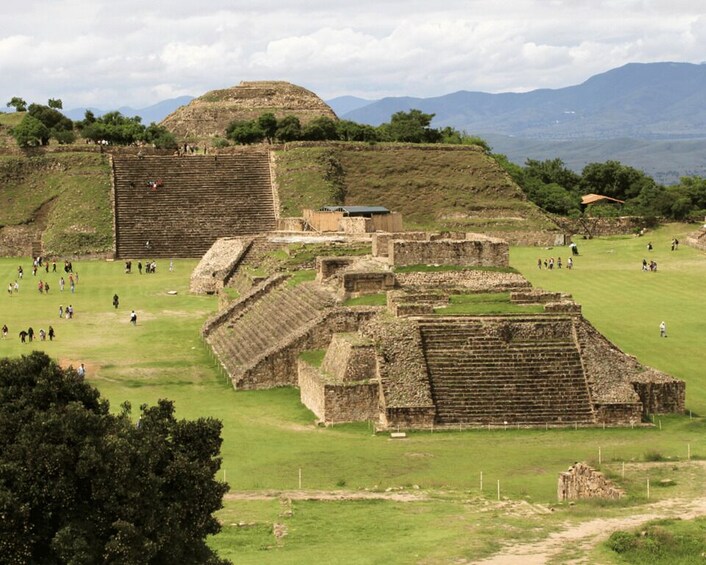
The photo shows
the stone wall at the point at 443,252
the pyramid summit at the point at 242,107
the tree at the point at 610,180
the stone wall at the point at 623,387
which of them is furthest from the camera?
the pyramid summit at the point at 242,107

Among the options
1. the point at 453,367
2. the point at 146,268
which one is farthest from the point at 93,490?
the point at 146,268

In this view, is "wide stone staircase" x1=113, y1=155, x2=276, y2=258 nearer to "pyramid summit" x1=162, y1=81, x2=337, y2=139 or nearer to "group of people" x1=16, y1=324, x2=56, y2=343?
"pyramid summit" x1=162, y1=81, x2=337, y2=139

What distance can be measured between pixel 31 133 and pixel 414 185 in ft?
82.2

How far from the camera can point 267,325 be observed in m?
44.2

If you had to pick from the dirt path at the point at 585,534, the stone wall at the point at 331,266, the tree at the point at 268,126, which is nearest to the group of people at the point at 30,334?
the stone wall at the point at 331,266

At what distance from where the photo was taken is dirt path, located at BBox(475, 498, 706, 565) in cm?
2233

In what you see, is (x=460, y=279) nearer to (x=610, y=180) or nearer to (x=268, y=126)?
(x=268, y=126)

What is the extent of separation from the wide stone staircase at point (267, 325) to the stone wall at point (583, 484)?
1359cm

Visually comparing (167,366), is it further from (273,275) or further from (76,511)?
(76,511)

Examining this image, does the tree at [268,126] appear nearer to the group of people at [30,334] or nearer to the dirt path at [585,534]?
the group of people at [30,334]

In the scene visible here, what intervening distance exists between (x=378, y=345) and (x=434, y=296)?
3.42 metres

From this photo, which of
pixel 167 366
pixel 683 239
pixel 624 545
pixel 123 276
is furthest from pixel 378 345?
pixel 683 239

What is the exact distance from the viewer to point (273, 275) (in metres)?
51.4

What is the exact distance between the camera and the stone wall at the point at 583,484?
26609 mm
